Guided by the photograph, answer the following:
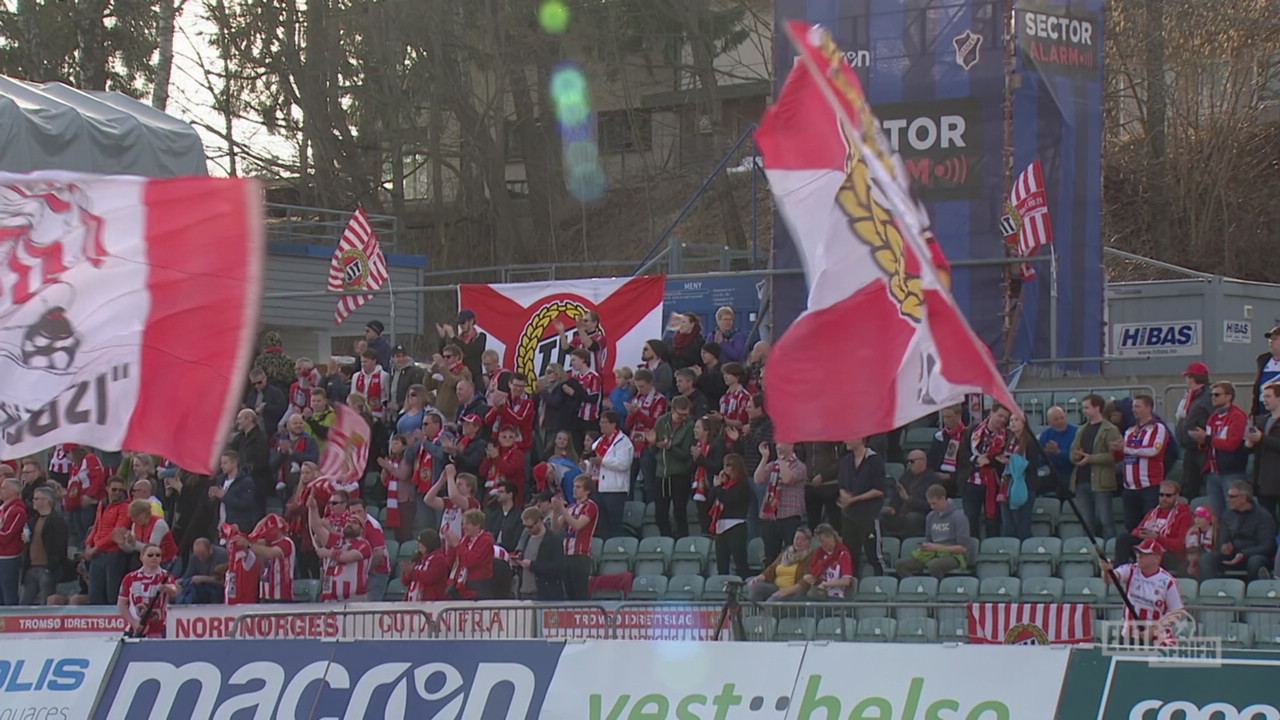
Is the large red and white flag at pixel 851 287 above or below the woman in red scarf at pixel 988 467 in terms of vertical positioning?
above

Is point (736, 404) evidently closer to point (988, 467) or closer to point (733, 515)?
point (733, 515)

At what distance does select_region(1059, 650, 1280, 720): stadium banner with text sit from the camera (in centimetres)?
896

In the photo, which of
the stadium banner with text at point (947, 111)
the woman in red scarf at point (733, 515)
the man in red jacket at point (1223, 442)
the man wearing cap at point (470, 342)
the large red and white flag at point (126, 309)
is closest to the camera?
the large red and white flag at point (126, 309)

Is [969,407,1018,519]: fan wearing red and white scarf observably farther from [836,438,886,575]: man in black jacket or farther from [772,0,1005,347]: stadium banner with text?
[772,0,1005,347]: stadium banner with text

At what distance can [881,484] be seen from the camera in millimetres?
15625

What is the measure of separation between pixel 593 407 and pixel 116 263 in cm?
959

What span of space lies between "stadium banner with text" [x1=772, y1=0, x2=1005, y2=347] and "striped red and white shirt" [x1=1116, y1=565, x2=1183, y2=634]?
5.71 m

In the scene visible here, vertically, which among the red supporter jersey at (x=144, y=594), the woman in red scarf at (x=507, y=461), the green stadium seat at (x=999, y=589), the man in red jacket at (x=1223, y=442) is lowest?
the red supporter jersey at (x=144, y=594)

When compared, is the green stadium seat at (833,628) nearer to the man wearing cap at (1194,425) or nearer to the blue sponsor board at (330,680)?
the blue sponsor board at (330,680)

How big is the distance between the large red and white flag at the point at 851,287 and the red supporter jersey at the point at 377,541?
9.21m

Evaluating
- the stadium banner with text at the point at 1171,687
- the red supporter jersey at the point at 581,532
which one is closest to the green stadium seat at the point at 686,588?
the red supporter jersey at the point at 581,532

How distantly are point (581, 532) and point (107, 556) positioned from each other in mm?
5355

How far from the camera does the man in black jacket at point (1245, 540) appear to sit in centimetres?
1415

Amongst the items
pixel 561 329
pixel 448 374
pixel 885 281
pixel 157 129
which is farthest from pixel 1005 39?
pixel 157 129
